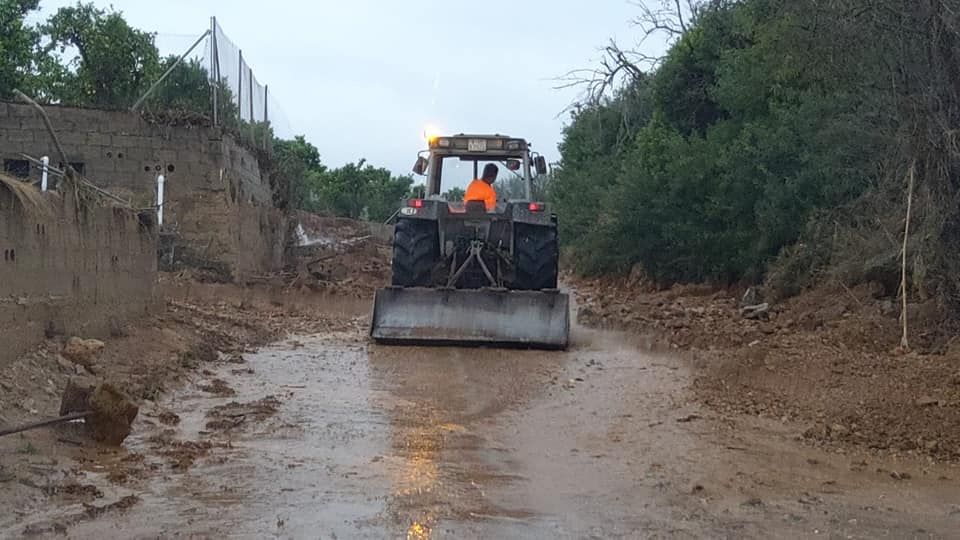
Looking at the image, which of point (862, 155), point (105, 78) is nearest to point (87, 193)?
point (862, 155)

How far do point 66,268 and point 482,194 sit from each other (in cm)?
612

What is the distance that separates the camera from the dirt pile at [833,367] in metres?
7.49

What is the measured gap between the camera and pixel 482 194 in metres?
13.8

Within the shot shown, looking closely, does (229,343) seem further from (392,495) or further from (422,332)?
(392,495)

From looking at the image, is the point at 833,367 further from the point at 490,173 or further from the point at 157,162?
the point at 157,162

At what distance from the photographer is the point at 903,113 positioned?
10.4m

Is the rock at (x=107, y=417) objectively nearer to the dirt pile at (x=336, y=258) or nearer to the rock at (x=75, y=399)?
the rock at (x=75, y=399)

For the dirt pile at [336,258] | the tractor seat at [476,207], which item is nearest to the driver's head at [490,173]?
the tractor seat at [476,207]

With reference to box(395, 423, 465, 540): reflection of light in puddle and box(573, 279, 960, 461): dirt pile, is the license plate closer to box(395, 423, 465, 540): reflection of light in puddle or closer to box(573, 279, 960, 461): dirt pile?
box(573, 279, 960, 461): dirt pile

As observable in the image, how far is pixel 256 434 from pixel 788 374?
4.83 m

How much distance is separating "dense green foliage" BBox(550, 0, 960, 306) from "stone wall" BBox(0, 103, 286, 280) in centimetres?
793

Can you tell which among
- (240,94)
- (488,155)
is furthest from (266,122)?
(488,155)

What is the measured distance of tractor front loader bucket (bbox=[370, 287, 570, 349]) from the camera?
12.3 m

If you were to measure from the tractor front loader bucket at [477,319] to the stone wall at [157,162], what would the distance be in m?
6.54
